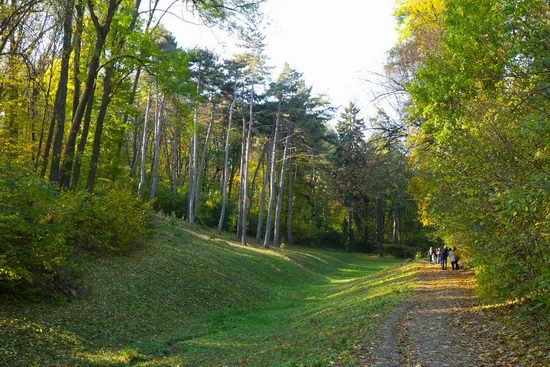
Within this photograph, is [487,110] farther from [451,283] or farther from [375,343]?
[451,283]

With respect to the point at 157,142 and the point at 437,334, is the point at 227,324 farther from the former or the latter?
the point at 157,142

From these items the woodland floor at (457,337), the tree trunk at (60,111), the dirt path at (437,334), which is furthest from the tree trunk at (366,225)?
the tree trunk at (60,111)

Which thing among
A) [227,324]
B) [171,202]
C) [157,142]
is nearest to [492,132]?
[227,324]

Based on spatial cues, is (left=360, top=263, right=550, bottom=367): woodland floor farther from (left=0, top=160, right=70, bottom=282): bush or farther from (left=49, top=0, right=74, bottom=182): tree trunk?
(left=49, top=0, right=74, bottom=182): tree trunk

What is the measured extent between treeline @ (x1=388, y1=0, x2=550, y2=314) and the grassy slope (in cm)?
327

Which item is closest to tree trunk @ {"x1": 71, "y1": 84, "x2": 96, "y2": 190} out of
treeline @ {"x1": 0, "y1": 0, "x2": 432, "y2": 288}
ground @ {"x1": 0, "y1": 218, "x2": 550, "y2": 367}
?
treeline @ {"x1": 0, "y1": 0, "x2": 432, "y2": 288}

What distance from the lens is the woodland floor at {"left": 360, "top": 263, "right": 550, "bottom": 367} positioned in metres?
7.41

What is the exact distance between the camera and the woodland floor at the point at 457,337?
24.3ft

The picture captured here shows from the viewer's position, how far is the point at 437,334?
9414mm

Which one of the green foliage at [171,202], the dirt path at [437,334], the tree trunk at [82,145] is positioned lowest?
the dirt path at [437,334]

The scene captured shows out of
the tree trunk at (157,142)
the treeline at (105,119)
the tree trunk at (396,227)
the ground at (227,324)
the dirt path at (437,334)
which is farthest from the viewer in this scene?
the tree trunk at (396,227)

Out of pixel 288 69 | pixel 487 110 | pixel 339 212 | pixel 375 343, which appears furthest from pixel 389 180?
pixel 339 212

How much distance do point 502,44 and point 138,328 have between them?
39.7ft

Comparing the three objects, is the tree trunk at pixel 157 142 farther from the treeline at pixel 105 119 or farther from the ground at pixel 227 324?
the ground at pixel 227 324
